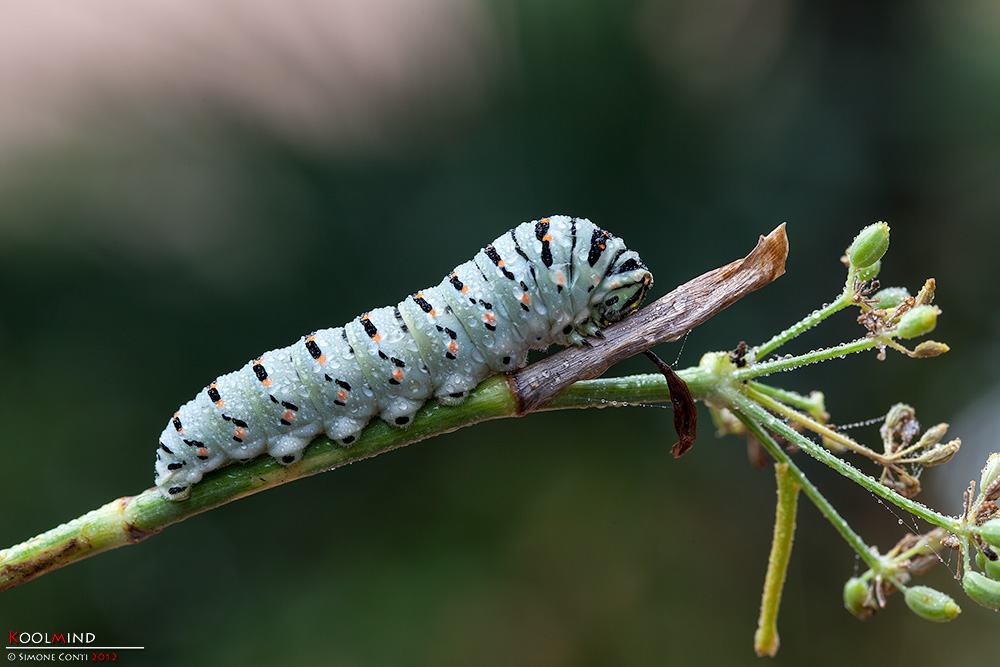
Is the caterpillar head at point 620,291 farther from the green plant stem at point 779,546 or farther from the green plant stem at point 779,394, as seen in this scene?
the green plant stem at point 779,546

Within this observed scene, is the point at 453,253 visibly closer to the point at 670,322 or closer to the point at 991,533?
the point at 670,322

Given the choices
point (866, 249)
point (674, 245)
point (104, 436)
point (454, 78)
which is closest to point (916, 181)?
point (674, 245)

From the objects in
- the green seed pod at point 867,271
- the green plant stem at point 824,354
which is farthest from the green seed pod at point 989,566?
the green seed pod at point 867,271

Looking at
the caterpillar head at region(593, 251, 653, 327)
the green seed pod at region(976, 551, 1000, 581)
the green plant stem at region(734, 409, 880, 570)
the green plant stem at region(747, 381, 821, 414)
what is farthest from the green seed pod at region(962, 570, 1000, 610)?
the caterpillar head at region(593, 251, 653, 327)

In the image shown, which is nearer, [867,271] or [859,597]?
[867,271]

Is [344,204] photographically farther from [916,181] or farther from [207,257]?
[916,181]

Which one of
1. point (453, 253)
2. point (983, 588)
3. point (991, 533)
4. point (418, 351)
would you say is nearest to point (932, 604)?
point (983, 588)

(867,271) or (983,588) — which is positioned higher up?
(867,271)

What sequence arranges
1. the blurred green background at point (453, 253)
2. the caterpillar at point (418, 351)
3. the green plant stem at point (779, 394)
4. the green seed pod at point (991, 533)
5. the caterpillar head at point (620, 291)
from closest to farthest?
the green seed pod at point (991, 533) < the green plant stem at point (779, 394) < the caterpillar at point (418, 351) < the caterpillar head at point (620, 291) < the blurred green background at point (453, 253)
